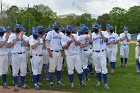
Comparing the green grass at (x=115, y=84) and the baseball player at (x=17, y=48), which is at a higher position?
the baseball player at (x=17, y=48)

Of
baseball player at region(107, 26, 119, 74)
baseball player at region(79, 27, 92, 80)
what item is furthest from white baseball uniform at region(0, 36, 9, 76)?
baseball player at region(107, 26, 119, 74)

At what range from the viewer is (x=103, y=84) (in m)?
12.2

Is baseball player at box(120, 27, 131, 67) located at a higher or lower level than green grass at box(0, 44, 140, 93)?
higher

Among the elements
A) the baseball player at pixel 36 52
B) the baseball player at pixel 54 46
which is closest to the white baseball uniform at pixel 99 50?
the baseball player at pixel 54 46

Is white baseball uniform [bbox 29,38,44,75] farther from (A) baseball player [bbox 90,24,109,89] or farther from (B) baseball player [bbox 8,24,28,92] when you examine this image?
(A) baseball player [bbox 90,24,109,89]

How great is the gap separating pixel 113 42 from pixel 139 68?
1.77 meters

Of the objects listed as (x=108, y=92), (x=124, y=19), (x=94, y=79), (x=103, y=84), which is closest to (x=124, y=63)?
(x=94, y=79)

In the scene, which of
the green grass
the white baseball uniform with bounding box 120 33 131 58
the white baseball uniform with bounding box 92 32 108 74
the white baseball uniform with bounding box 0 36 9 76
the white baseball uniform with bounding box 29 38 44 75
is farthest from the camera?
the white baseball uniform with bounding box 120 33 131 58

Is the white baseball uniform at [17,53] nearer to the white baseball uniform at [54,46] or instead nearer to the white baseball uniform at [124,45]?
the white baseball uniform at [54,46]

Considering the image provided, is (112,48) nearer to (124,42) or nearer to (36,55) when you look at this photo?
(124,42)

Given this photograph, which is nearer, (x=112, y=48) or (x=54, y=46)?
(x=54, y=46)

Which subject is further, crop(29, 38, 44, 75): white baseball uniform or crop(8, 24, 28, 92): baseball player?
crop(29, 38, 44, 75): white baseball uniform

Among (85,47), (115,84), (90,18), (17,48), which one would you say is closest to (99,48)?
(115,84)

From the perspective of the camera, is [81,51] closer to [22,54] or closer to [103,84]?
[103,84]
